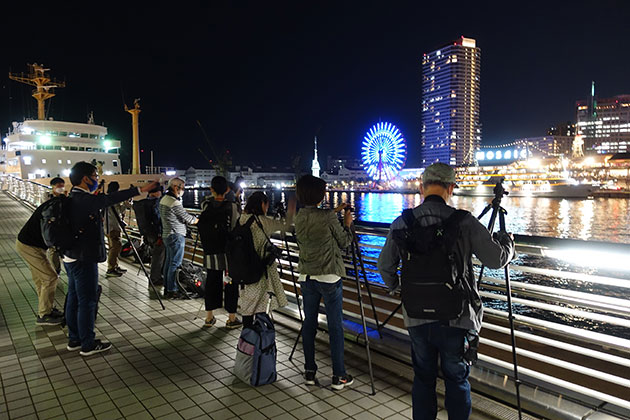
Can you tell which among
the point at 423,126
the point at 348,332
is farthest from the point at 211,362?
the point at 423,126

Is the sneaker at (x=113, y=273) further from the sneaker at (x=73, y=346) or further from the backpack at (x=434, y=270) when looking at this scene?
the backpack at (x=434, y=270)

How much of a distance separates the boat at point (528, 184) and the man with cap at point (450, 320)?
8341 centimetres

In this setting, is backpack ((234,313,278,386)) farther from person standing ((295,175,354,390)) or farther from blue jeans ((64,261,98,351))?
blue jeans ((64,261,98,351))

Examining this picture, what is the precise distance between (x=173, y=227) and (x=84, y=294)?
2216 mm

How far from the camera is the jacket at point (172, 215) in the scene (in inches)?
250

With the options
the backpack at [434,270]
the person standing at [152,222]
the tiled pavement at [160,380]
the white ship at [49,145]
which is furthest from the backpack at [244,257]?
the white ship at [49,145]

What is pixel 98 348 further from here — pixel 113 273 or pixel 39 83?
pixel 39 83

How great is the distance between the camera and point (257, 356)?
12.4ft

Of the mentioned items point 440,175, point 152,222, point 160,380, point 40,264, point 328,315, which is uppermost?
point 440,175

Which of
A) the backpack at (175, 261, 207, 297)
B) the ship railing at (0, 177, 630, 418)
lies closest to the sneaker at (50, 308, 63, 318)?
the backpack at (175, 261, 207, 297)

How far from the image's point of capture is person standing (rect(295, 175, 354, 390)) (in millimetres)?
3508

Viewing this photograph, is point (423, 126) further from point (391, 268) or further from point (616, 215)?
point (391, 268)

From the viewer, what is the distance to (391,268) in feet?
8.84

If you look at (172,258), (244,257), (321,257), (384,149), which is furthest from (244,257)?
(384,149)
